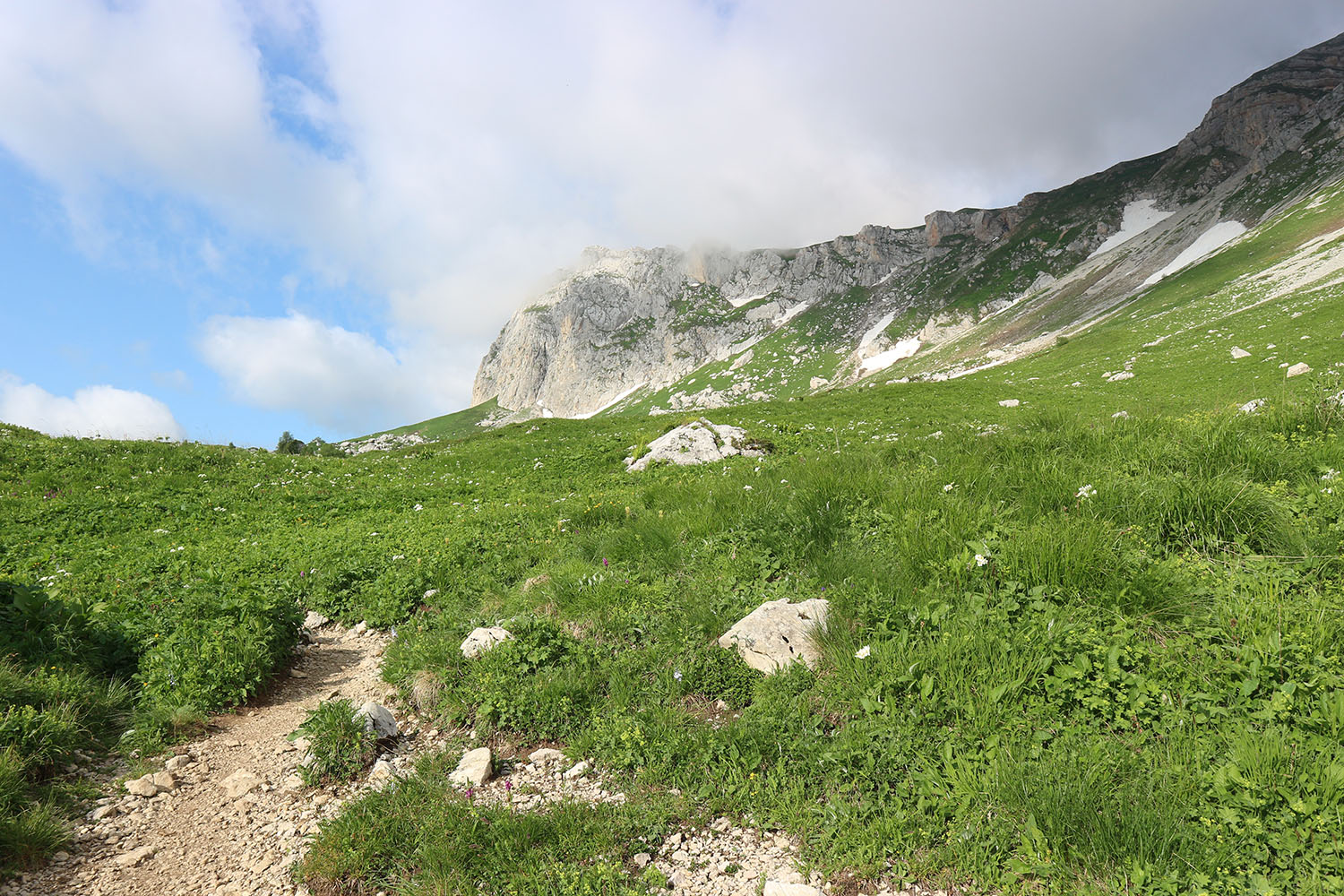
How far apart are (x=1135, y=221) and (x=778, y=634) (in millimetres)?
207249

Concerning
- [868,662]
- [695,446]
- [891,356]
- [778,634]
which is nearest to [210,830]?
[778,634]

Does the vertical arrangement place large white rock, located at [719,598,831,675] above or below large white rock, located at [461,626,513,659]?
below

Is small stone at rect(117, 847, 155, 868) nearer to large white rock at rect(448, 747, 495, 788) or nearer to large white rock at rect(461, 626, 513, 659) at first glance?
large white rock at rect(448, 747, 495, 788)

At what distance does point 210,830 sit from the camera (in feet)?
14.5

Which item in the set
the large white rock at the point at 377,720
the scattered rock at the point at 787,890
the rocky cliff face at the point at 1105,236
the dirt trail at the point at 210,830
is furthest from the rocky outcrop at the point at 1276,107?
the dirt trail at the point at 210,830

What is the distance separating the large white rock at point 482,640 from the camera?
6.37 m

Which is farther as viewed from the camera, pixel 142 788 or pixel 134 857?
pixel 142 788

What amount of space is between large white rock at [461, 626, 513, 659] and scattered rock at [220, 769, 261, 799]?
204 centimetres

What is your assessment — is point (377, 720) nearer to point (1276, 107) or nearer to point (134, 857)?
point (134, 857)

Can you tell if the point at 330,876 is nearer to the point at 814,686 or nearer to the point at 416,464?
the point at 814,686

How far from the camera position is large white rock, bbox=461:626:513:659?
6.37 m

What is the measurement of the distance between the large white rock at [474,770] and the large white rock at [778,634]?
7.76 ft

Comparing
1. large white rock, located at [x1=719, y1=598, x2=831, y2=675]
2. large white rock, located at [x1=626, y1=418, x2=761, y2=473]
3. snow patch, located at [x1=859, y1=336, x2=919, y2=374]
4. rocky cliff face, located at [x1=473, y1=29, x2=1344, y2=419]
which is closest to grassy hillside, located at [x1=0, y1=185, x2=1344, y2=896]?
large white rock, located at [x1=719, y1=598, x2=831, y2=675]

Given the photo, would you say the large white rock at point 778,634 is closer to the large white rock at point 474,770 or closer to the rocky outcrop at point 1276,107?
the large white rock at point 474,770
